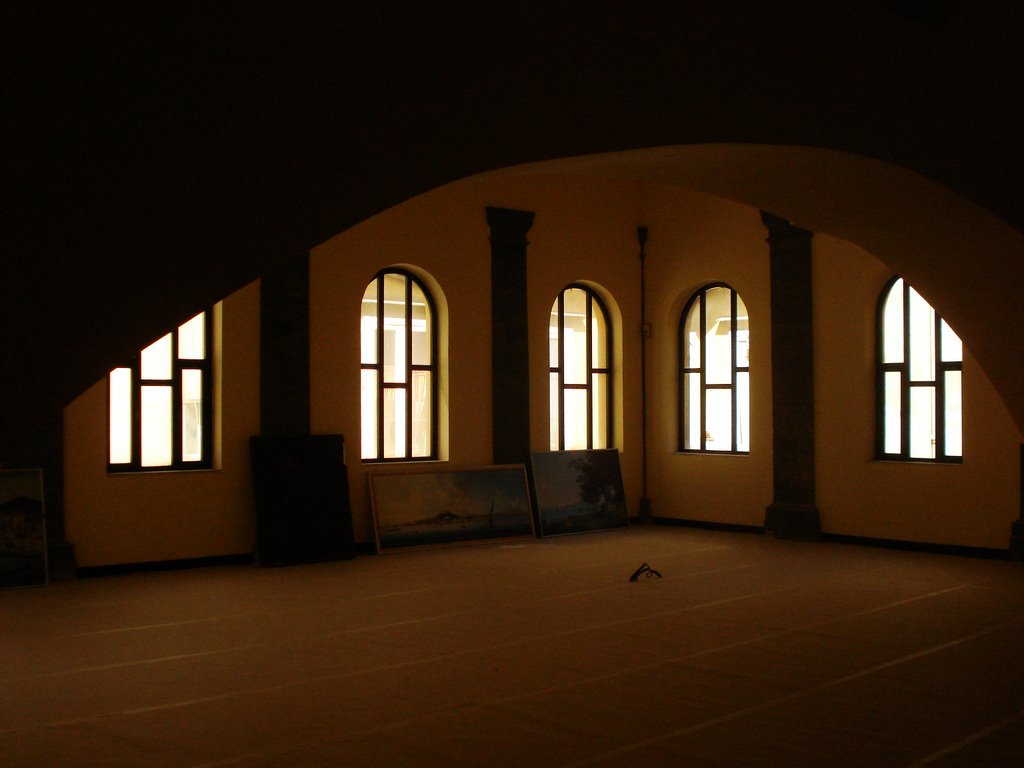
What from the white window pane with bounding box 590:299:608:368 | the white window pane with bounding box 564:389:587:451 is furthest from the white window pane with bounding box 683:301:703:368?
the white window pane with bounding box 564:389:587:451

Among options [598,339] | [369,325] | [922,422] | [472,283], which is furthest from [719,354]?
[369,325]

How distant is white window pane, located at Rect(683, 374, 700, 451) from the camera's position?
46.7 feet

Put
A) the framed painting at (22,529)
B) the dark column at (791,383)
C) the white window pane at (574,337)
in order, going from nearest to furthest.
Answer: the framed painting at (22,529) < the dark column at (791,383) < the white window pane at (574,337)

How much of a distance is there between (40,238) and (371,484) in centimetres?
901

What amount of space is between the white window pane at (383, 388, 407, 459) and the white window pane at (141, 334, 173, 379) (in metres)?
2.59

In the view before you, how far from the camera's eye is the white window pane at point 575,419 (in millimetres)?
14211

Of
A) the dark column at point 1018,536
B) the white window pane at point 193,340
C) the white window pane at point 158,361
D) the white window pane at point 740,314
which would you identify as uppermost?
the white window pane at point 740,314

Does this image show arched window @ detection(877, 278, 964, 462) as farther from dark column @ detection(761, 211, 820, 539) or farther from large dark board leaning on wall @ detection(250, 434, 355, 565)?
large dark board leaning on wall @ detection(250, 434, 355, 565)

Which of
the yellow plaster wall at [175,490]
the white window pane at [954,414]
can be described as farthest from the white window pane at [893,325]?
the yellow plaster wall at [175,490]

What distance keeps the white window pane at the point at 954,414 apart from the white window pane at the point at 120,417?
8.71 metres

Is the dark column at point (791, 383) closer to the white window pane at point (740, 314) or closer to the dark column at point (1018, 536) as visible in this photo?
the white window pane at point (740, 314)

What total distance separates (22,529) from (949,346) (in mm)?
9704

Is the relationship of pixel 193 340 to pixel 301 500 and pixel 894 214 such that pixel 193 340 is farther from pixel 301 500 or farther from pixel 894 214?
pixel 894 214

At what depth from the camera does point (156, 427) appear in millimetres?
10750
